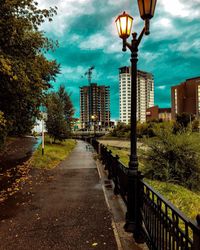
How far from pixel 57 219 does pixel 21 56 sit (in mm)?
6105

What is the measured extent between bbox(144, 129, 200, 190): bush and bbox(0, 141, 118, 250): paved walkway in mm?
2865

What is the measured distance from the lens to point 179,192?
28.2 feet

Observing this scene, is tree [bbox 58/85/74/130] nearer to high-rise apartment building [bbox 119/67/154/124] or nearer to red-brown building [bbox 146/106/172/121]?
red-brown building [bbox 146/106/172/121]

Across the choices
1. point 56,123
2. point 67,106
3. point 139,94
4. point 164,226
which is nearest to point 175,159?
point 164,226

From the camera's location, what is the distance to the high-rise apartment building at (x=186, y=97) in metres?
90.1

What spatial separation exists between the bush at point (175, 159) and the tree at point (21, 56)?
569 cm

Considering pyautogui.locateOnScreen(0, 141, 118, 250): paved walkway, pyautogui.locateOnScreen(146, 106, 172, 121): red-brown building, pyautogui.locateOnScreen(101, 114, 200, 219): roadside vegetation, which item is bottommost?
pyautogui.locateOnScreen(0, 141, 118, 250): paved walkway

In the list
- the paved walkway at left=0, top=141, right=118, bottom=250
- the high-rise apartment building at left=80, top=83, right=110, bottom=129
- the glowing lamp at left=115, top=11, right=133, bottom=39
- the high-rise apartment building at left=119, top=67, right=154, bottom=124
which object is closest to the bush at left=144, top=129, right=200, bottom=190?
the paved walkway at left=0, top=141, right=118, bottom=250

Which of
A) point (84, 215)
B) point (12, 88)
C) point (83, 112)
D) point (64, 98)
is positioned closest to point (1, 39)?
point (12, 88)

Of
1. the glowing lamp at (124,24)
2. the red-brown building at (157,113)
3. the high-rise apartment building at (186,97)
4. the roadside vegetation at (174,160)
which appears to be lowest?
the roadside vegetation at (174,160)

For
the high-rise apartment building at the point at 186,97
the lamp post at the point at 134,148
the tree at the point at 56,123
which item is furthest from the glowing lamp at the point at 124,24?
the high-rise apartment building at the point at 186,97

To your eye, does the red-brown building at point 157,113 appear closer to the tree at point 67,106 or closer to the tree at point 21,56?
the tree at point 67,106

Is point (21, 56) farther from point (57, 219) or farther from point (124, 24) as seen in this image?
point (57, 219)

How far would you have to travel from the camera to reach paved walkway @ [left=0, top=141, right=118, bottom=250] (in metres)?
4.43
